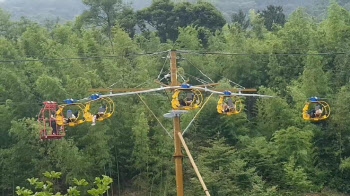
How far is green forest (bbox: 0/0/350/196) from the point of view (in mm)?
17891

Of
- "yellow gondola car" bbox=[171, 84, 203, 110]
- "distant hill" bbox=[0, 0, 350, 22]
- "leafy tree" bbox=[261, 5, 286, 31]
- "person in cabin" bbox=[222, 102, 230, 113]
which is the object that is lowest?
"person in cabin" bbox=[222, 102, 230, 113]

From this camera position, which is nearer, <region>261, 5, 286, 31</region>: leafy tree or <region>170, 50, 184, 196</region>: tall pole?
<region>170, 50, 184, 196</region>: tall pole

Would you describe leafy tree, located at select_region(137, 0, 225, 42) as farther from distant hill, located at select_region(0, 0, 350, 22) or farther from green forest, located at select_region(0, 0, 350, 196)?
distant hill, located at select_region(0, 0, 350, 22)

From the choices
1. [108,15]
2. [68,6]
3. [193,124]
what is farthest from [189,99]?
[68,6]

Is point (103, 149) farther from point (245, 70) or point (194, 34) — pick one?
point (194, 34)

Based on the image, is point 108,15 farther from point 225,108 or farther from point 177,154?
point 177,154

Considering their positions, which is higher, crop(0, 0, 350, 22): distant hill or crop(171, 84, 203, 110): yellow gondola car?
crop(0, 0, 350, 22): distant hill

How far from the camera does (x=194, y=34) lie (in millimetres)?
26688

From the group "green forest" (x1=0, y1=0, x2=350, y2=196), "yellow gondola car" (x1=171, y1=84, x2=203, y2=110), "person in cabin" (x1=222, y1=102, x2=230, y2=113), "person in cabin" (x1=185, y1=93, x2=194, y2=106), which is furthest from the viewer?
"green forest" (x1=0, y1=0, x2=350, y2=196)

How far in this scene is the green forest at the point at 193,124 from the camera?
17.9 m

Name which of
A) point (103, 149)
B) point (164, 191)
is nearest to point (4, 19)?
point (103, 149)

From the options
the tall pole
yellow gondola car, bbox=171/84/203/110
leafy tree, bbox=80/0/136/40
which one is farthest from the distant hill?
yellow gondola car, bbox=171/84/203/110

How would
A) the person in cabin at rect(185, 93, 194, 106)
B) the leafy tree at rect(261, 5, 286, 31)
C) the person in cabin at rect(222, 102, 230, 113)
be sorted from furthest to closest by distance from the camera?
the leafy tree at rect(261, 5, 286, 31)
the person in cabin at rect(222, 102, 230, 113)
the person in cabin at rect(185, 93, 194, 106)

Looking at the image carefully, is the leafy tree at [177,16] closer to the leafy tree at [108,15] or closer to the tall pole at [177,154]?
the leafy tree at [108,15]
